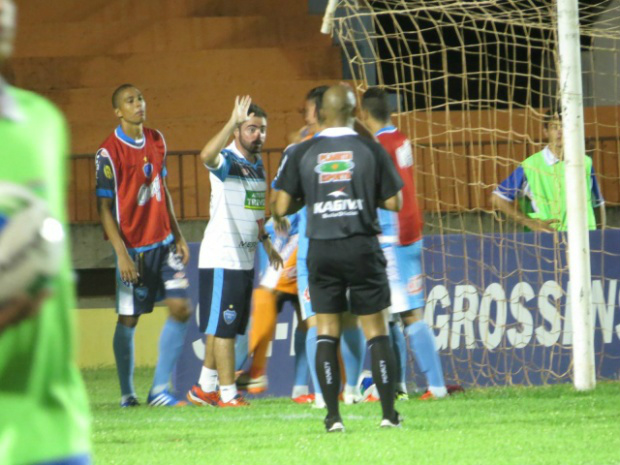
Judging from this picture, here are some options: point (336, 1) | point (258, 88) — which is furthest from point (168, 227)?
A: point (258, 88)

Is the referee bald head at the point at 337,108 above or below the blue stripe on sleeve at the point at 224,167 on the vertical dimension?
above

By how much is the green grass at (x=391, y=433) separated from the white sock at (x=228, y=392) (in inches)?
7.1

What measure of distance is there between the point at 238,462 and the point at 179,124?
31.8 feet

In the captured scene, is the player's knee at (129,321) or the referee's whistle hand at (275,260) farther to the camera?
the player's knee at (129,321)

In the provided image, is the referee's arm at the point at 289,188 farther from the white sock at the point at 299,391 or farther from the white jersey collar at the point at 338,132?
the white sock at the point at 299,391

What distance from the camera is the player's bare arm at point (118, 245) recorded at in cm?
754

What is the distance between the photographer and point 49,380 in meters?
1.72

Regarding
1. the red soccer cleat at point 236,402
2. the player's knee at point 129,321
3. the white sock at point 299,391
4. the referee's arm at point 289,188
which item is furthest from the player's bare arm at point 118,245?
the referee's arm at point 289,188

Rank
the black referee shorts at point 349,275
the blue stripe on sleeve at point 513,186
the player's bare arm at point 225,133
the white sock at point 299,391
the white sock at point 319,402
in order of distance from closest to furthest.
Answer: the black referee shorts at point 349,275 → the player's bare arm at point 225,133 → the white sock at point 319,402 → the white sock at point 299,391 → the blue stripe on sleeve at point 513,186

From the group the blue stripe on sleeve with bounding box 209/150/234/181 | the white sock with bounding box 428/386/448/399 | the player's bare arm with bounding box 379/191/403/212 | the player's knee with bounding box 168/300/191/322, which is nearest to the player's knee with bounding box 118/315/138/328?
the player's knee with bounding box 168/300/191/322

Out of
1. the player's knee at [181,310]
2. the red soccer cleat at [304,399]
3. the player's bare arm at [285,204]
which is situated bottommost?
the red soccer cleat at [304,399]

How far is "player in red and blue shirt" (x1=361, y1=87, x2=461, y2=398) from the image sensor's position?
7305mm

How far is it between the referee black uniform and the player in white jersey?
1658 millimetres

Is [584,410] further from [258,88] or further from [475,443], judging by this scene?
[258,88]
